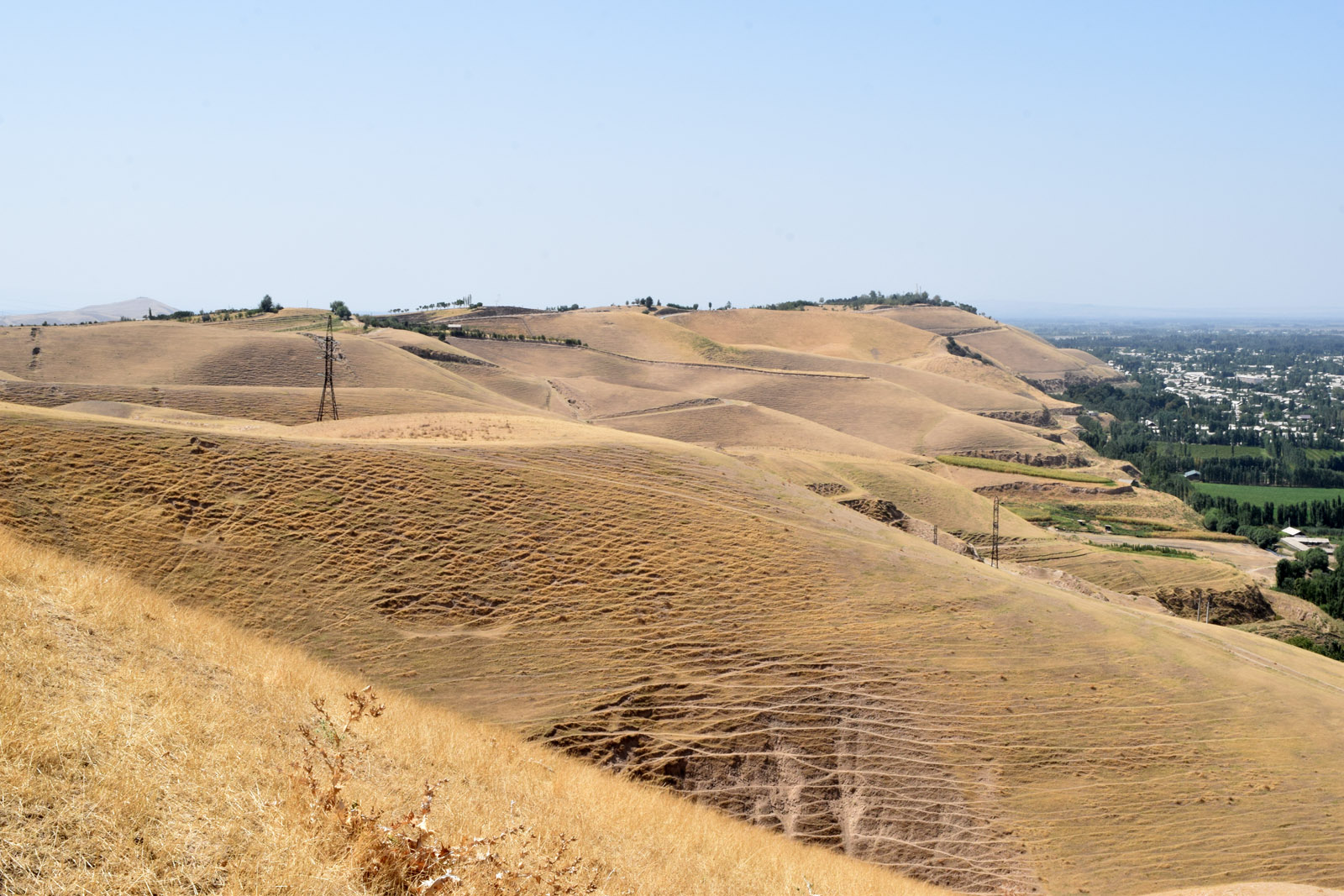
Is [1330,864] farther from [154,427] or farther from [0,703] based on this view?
[154,427]

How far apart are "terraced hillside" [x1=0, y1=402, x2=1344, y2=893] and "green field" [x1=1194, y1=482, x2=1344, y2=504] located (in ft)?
254

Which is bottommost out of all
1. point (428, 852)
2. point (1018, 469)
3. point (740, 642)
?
point (1018, 469)

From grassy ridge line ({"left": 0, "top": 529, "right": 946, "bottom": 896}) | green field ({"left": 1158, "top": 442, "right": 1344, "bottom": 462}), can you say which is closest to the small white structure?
green field ({"left": 1158, "top": 442, "right": 1344, "bottom": 462})

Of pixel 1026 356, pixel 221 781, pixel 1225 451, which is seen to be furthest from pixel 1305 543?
pixel 1026 356

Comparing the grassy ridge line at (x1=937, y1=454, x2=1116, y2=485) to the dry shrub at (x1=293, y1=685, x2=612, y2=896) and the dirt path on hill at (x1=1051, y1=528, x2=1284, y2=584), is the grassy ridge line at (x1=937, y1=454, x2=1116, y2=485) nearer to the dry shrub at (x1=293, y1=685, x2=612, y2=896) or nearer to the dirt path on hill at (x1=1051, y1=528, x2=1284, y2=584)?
the dirt path on hill at (x1=1051, y1=528, x2=1284, y2=584)

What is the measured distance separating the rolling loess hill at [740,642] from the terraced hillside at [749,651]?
61 millimetres

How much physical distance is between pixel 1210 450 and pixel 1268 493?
77.9ft

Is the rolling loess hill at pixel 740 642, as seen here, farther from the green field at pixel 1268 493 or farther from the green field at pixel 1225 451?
the green field at pixel 1225 451

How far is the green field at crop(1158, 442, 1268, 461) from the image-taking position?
110 meters

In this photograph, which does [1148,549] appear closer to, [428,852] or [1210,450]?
[428,852]

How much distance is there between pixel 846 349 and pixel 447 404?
3254 inches

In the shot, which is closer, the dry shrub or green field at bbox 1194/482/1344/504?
the dry shrub

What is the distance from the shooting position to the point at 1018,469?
72938mm

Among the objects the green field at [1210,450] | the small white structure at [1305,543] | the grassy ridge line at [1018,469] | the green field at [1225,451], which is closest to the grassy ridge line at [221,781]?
the grassy ridge line at [1018,469]
